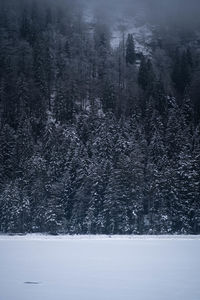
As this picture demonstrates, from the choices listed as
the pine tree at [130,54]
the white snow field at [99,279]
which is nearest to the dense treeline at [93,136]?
the pine tree at [130,54]

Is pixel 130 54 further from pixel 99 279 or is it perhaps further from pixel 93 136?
Result: pixel 99 279

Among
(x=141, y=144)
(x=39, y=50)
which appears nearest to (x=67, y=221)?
(x=141, y=144)

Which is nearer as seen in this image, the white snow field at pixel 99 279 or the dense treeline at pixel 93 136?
the white snow field at pixel 99 279

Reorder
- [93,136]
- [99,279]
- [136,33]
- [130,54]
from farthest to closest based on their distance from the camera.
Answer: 1. [136,33]
2. [130,54]
3. [93,136]
4. [99,279]

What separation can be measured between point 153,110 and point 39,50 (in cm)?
4434

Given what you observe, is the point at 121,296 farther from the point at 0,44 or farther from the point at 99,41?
the point at 99,41

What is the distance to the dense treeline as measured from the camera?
166ft

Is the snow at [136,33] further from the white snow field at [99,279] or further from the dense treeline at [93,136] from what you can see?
the white snow field at [99,279]

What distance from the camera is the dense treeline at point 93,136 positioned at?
5069 centimetres

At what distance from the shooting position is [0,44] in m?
106

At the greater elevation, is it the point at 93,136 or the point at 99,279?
the point at 93,136

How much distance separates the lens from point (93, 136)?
68.6 metres

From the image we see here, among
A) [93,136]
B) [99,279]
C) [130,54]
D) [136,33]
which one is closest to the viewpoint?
[99,279]

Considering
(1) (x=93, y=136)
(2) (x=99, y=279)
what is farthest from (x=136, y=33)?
(2) (x=99, y=279)
